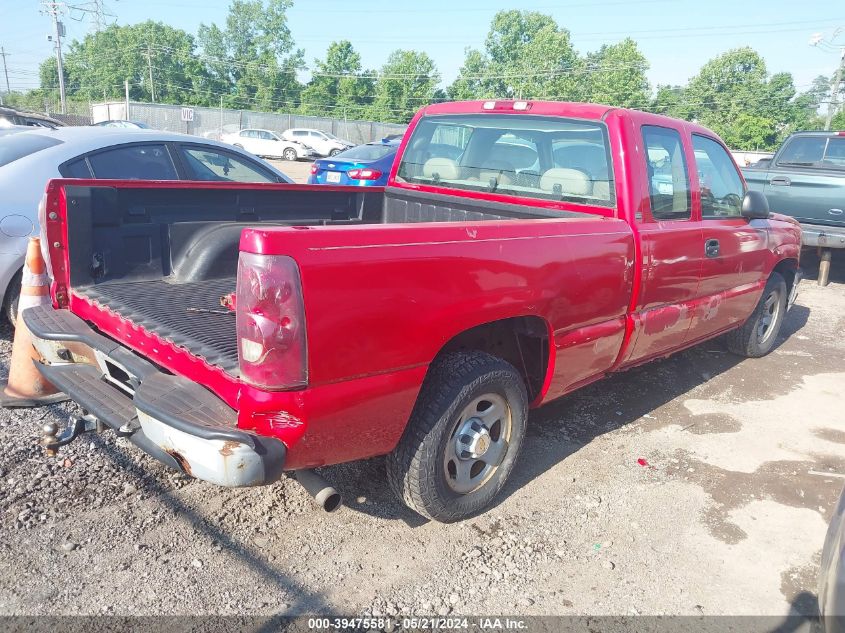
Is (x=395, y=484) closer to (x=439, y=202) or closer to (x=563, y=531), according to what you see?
(x=563, y=531)

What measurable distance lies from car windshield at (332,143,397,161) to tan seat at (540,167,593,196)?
9.82 m

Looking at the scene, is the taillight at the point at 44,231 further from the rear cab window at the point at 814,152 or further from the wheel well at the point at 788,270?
the rear cab window at the point at 814,152

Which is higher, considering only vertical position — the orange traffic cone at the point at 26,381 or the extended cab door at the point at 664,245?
the extended cab door at the point at 664,245

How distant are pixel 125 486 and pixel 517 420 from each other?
1.97 meters

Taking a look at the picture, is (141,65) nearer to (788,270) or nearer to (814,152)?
(814,152)

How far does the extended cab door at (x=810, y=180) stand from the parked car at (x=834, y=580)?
7812 mm

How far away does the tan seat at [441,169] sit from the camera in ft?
14.9

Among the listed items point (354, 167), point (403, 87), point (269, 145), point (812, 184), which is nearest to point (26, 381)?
point (812, 184)

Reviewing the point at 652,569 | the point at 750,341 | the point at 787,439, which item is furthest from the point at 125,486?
the point at 750,341

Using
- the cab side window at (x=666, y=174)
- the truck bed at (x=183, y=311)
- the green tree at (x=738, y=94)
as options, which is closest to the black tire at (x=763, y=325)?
the cab side window at (x=666, y=174)

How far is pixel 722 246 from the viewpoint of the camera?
4441mm

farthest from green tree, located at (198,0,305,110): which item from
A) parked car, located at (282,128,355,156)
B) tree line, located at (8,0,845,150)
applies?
parked car, located at (282,128,355,156)

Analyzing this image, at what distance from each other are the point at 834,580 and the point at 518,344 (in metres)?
1.74

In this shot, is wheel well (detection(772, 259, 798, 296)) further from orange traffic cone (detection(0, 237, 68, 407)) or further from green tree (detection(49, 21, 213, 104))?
green tree (detection(49, 21, 213, 104))
